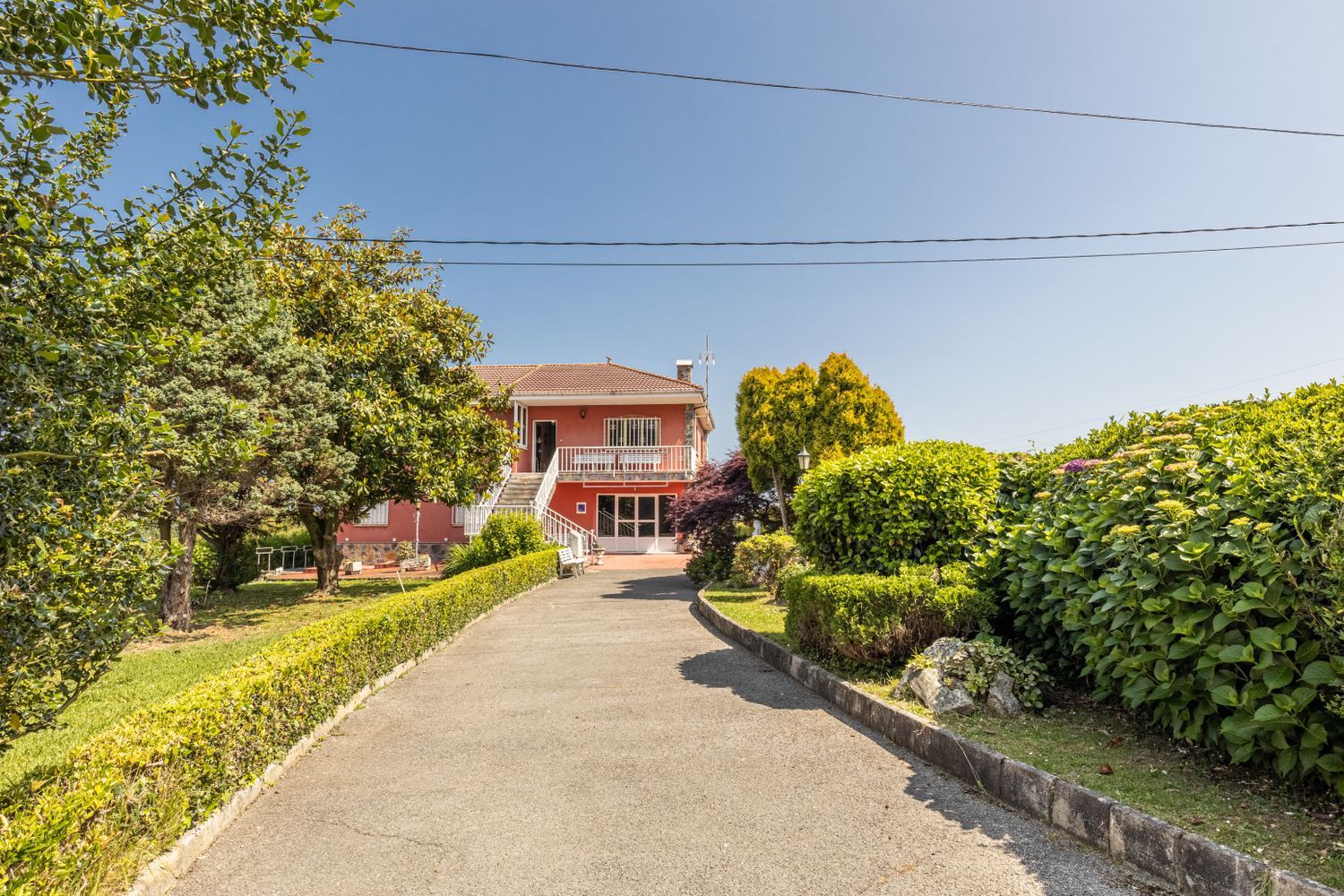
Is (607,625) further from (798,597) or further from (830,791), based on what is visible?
(830,791)

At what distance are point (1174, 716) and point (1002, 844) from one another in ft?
4.21

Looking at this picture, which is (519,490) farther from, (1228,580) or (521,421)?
(1228,580)

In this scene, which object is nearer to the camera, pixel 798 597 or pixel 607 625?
pixel 798 597

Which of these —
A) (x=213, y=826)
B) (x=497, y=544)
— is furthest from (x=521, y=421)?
(x=213, y=826)

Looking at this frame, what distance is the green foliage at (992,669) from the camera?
5.66m

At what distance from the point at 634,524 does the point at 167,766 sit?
26365mm

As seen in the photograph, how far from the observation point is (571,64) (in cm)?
1090

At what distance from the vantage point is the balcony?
2895 centimetres

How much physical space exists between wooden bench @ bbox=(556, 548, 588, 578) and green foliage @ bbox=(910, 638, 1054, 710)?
615 inches

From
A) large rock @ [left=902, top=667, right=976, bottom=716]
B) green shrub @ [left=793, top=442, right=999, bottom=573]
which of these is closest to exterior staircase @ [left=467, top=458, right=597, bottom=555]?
green shrub @ [left=793, top=442, right=999, bottom=573]

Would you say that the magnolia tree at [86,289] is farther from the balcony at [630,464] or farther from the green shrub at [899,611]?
the balcony at [630,464]

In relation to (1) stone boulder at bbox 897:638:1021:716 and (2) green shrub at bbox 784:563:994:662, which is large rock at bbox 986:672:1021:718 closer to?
(1) stone boulder at bbox 897:638:1021:716

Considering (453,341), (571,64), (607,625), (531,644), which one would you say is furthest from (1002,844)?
(453,341)

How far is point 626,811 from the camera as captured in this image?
4.42 meters
